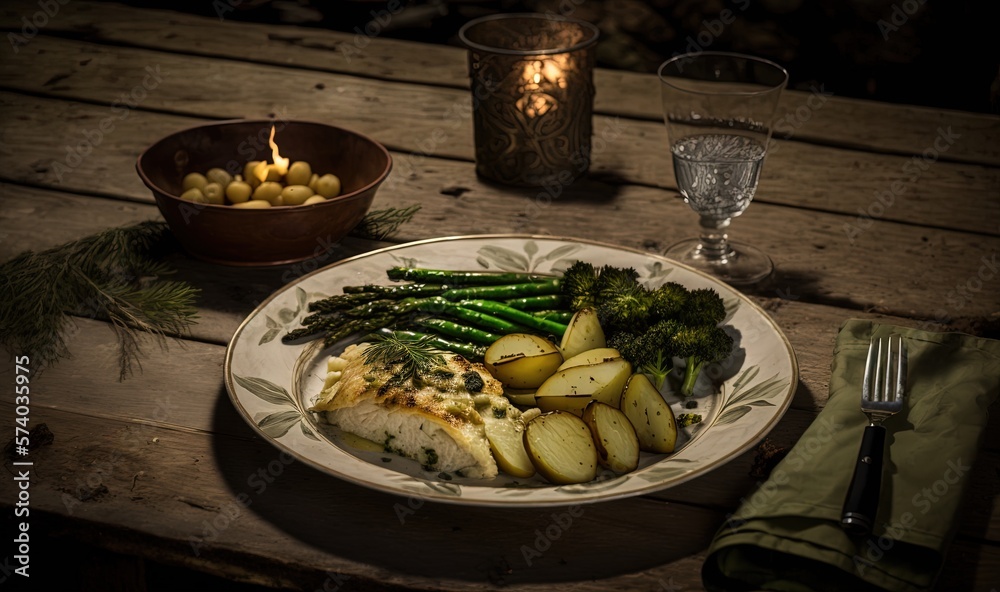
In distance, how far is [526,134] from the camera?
2621 mm

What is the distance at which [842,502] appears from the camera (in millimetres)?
1401

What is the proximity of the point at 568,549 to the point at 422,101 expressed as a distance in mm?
2094

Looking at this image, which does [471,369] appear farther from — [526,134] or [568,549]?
[526,134]

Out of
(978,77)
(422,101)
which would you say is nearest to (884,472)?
(422,101)

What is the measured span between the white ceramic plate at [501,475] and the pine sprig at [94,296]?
30 centimetres

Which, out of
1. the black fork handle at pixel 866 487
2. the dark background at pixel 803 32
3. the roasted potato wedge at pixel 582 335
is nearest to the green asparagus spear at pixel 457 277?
the roasted potato wedge at pixel 582 335

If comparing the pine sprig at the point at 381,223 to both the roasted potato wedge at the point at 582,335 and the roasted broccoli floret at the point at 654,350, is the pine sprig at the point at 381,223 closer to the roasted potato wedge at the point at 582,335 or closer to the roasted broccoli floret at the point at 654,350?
the roasted potato wedge at the point at 582,335

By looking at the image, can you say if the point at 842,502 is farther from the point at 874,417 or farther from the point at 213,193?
the point at 213,193

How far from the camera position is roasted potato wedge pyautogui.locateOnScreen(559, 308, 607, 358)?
1.86 meters

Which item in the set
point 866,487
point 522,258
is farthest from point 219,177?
point 866,487

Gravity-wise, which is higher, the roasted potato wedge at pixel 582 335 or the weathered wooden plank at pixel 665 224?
the roasted potato wedge at pixel 582 335

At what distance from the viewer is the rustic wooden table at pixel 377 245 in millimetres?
1497

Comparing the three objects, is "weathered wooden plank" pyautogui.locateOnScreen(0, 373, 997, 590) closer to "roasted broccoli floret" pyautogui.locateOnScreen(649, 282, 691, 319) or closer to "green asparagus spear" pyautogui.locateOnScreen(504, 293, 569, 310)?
"roasted broccoli floret" pyautogui.locateOnScreen(649, 282, 691, 319)

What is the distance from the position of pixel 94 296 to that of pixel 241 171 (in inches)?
21.3
